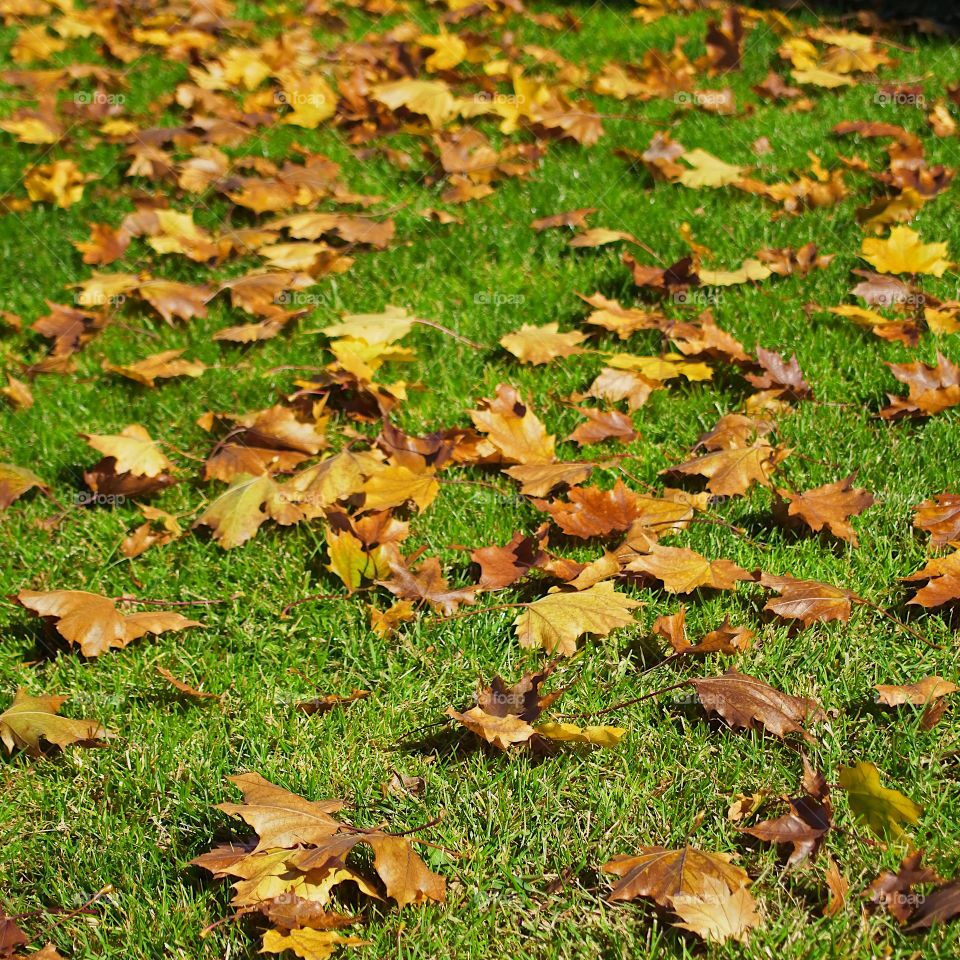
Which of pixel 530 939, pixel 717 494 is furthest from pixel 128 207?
pixel 530 939

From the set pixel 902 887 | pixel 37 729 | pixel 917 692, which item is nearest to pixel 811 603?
pixel 917 692

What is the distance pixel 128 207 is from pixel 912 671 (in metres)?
3.62

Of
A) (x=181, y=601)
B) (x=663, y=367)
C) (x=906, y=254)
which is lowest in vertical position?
(x=181, y=601)

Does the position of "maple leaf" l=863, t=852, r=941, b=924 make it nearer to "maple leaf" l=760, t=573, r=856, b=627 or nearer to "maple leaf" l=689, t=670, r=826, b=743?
"maple leaf" l=689, t=670, r=826, b=743

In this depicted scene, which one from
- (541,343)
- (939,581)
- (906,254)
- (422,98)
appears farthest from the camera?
(422,98)

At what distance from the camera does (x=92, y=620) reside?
2537mm

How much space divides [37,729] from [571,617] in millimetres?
1192

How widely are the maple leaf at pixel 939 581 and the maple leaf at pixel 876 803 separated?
1.72ft

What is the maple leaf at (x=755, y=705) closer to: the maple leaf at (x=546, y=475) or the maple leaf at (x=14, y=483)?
the maple leaf at (x=546, y=475)

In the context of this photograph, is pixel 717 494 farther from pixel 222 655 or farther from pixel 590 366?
pixel 222 655

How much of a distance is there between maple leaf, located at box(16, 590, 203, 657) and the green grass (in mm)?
50

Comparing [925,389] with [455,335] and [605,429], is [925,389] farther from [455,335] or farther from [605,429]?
[455,335]

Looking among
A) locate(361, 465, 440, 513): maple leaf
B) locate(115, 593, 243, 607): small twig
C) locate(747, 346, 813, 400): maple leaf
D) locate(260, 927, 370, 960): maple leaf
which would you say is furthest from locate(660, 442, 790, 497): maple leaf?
locate(260, 927, 370, 960): maple leaf

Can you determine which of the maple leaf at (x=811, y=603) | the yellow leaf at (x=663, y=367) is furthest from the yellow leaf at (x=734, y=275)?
the maple leaf at (x=811, y=603)
